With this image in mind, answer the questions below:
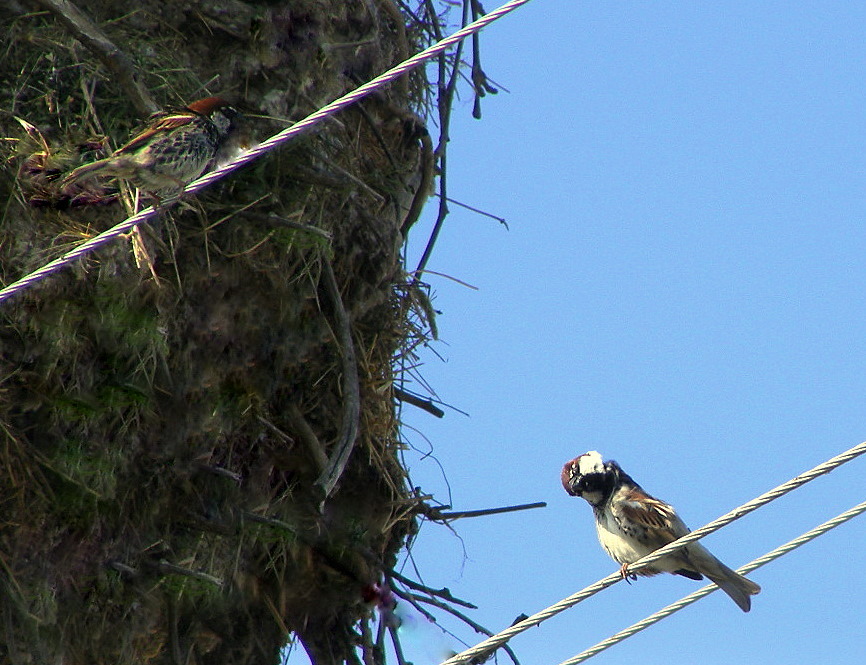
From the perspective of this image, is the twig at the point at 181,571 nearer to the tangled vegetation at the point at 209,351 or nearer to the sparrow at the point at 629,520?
the tangled vegetation at the point at 209,351

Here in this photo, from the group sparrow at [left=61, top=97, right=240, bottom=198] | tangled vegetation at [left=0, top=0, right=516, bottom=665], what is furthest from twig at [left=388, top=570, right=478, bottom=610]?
sparrow at [left=61, top=97, right=240, bottom=198]

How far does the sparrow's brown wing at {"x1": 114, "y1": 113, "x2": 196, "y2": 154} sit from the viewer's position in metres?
5.46

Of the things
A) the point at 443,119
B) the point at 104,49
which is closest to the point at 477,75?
the point at 443,119

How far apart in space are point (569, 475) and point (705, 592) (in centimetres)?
270

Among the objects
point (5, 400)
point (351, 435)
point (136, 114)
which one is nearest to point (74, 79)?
point (136, 114)

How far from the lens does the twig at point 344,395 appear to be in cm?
601

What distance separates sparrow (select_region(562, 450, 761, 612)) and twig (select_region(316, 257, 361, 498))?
1.24 m

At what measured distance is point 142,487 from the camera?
18.5 feet

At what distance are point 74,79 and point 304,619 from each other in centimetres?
247

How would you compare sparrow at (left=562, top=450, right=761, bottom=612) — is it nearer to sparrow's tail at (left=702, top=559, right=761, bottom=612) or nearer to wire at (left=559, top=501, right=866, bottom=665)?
sparrow's tail at (left=702, top=559, right=761, bottom=612)

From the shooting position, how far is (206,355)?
5.88 metres

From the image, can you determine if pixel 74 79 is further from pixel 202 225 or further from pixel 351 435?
pixel 351 435

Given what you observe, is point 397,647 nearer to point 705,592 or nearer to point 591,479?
point 591,479

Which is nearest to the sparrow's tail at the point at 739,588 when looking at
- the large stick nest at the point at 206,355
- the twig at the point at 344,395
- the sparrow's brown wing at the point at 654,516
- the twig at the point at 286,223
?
the sparrow's brown wing at the point at 654,516
